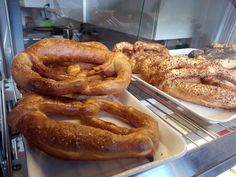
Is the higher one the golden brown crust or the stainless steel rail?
the golden brown crust

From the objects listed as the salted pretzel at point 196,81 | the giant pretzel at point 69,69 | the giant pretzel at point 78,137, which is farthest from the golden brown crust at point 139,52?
the giant pretzel at point 78,137

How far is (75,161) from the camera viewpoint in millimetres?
325

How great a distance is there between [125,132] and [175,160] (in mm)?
Answer: 98

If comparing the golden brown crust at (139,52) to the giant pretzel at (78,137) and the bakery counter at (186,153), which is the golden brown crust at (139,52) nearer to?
the bakery counter at (186,153)

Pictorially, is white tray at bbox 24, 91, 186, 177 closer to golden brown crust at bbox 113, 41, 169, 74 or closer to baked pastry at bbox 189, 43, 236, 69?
golden brown crust at bbox 113, 41, 169, 74

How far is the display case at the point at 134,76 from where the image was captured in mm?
327

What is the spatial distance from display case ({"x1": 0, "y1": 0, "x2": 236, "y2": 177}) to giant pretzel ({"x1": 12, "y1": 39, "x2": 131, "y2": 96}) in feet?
0.34

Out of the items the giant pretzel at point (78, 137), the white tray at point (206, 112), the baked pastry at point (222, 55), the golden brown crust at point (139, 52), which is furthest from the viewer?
the baked pastry at point (222, 55)

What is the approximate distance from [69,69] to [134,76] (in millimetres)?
227

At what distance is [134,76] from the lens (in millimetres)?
628

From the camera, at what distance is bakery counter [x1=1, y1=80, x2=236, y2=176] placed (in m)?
0.32

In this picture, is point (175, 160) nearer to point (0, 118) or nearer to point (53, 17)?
point (0, 118)

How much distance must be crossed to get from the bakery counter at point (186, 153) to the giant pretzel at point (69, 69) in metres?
0.11

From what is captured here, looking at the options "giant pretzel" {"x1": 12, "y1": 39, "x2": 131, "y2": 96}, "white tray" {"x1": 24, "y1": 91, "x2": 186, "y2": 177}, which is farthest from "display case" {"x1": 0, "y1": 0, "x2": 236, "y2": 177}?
"giant pretzel" {"x1": 12, "y1": 39, "x2": 131, "y2": 96}
